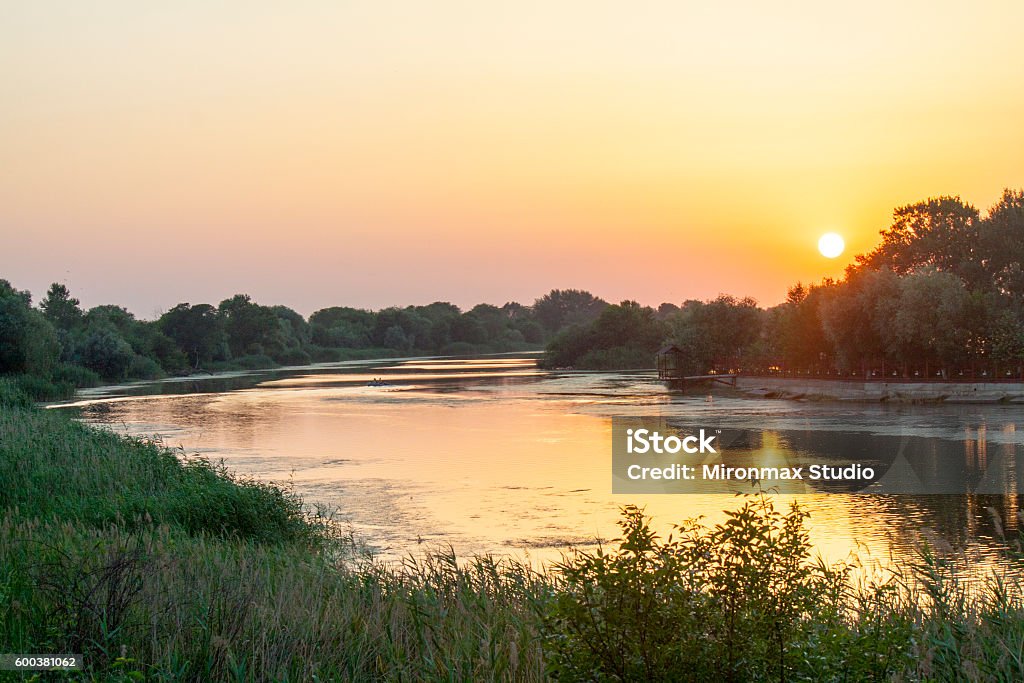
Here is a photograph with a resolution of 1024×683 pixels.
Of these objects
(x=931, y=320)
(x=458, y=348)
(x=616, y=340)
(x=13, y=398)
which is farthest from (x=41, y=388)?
(x=458, y=348)

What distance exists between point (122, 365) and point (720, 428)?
53566mm

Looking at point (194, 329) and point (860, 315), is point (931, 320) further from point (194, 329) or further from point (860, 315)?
point (194, 329)

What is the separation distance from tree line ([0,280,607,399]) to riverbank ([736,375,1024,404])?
37945 mm

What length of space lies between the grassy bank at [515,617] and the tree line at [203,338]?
43.7m

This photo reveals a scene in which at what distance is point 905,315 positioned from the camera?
144 ft

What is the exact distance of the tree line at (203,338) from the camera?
49.2m

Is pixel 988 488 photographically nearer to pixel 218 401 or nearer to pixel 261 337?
pixel 218 401

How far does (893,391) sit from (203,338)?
69.8 m

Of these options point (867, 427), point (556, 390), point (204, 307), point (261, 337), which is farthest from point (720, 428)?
point (261, 337)

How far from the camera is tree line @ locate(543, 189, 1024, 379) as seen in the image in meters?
43.3

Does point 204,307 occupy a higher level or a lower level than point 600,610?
higher

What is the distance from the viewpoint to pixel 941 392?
41406 mm

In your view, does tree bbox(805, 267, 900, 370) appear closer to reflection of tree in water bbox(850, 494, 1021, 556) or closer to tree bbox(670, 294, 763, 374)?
tree bbox(670, 294, 763, 374)

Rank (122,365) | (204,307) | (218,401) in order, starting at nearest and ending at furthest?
1. (218,401)
2. (122,365)
3. (204,307)
